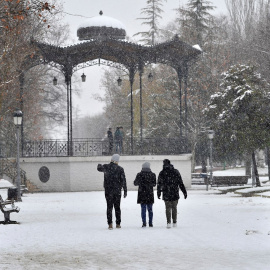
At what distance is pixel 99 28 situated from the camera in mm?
33719

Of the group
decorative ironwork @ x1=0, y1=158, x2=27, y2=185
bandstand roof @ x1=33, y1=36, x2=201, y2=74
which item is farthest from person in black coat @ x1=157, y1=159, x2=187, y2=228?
decorative ironwork @ x1=0, y1=158, x2=27, y2=185

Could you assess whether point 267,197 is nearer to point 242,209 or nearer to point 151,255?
point 242,209

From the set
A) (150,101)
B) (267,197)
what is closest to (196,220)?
(267,197)

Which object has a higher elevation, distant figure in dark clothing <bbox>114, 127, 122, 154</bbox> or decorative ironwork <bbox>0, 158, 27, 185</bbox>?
distant figure in dark clothing <bbox>114, 127, 122, 154</bbox>

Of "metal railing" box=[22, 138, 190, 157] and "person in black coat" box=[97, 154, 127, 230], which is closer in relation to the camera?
"person in black coat" box=[97, 154, 127, 230]

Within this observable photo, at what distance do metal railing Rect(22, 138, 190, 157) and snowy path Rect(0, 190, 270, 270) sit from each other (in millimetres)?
14706

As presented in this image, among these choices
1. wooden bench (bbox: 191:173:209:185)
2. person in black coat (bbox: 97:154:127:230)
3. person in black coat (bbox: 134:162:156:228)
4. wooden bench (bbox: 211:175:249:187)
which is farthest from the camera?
wooden bench (bbox: 191:173:209:185)

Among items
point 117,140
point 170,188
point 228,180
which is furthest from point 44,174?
point 170,188

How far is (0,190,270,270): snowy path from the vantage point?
9.23 m

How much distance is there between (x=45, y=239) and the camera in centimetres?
1239

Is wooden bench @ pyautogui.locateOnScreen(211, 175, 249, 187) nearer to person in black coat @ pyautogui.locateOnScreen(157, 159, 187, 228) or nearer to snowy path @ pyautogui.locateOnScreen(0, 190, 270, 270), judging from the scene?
snowy path @ pyautogui.locateOnScreen(0, 190, 270, 270)

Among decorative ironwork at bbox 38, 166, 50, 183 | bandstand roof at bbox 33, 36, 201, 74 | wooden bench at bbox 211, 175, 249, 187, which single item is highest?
bandstand roof at bbox 33, 36, 201, 74

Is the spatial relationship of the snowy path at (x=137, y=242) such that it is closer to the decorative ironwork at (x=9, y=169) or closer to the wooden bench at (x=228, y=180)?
the decorative ironwork at (x=9, y=169)

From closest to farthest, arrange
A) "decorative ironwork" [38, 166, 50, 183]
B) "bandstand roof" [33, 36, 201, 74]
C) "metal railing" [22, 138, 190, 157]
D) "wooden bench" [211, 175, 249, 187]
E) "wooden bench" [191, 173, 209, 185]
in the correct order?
"bandstand roof" [33, 36, 201, 74] < "decorative ironwork" [38, 166, 50, 183] < "metal railing" [22, 138, 190, 157] < "wooden bench" [211, 175, 249, 187] < "wooden bench" [191, 173, 209, 185]
